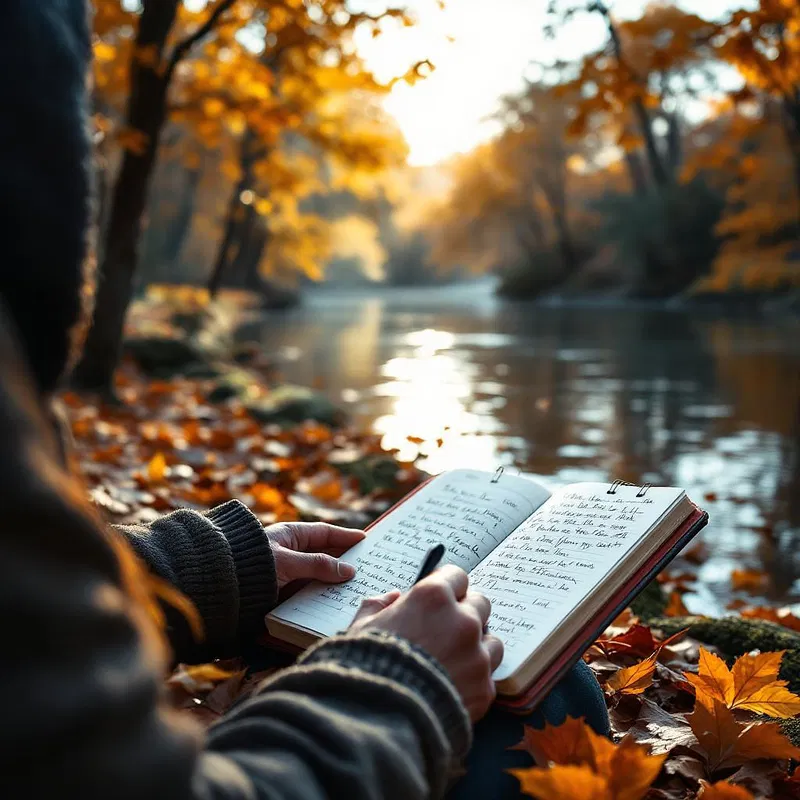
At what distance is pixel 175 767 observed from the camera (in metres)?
0.70

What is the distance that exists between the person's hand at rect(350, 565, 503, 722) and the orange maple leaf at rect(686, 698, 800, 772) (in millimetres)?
548

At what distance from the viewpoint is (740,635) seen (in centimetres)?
220

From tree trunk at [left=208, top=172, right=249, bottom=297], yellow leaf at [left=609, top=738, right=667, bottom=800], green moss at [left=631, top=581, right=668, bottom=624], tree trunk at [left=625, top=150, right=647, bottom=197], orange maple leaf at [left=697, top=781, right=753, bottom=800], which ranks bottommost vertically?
green moss at [left=631, top=581, right=668, bottom=624]

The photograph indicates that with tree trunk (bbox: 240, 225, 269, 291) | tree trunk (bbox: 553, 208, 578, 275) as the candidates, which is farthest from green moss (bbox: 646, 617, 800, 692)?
tree trunk (bbox: 553, 208, 578, 275)

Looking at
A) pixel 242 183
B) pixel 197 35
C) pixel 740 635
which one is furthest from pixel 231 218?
pixel 740 635

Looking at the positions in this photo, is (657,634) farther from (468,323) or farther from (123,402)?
(468,323)

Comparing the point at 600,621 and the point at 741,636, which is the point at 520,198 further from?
the point at 600,621

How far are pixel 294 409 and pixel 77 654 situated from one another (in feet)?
17.5

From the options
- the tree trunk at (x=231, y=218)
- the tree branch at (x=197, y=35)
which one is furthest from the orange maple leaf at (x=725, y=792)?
the tree trunk at (x=231, y=218)

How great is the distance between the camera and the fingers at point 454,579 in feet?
3.76

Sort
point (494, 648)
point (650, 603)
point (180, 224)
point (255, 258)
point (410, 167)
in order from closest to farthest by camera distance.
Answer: point (494, 648) < point (650, 603) < point (410, 167) < point (180, 224) < point (255, 258)

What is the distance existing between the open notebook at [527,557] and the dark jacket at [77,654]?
317 mm

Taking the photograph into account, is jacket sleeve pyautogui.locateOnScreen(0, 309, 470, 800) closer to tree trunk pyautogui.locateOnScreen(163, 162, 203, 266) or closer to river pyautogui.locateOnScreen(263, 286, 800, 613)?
river pyautogui.locateOnScreen(263, 286, 800, 613)

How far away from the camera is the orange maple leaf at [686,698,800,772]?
141cm
